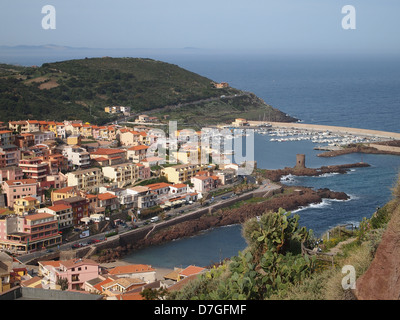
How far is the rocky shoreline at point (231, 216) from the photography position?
51.2 feet

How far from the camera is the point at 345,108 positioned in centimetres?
4450

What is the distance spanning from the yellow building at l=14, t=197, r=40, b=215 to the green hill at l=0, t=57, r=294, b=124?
32.2 feet

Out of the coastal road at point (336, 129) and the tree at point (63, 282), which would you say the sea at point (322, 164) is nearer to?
the coastal road at point (336, 129)

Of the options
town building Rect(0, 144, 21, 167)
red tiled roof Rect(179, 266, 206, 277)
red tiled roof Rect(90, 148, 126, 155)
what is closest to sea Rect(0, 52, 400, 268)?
red tiled roof Rect(179, 266, 206, 277)

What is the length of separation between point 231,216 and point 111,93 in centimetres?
1915

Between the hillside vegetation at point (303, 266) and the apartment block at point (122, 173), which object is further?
the apartment block at point (122, 173)

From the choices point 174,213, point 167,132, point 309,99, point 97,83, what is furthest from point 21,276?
point 309,99

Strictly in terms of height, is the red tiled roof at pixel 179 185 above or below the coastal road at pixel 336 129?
below

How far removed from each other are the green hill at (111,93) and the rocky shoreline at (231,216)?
37.3 ft

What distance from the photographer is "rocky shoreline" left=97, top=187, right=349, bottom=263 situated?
15600 millimetres

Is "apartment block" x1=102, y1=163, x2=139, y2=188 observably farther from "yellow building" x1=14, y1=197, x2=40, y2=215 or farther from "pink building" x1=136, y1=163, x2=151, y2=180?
"yellow building" x1=14, y1=197, x2=40, y2=215

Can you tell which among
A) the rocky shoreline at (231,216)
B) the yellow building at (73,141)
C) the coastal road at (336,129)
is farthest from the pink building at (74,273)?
the coastal road at (336,129)
